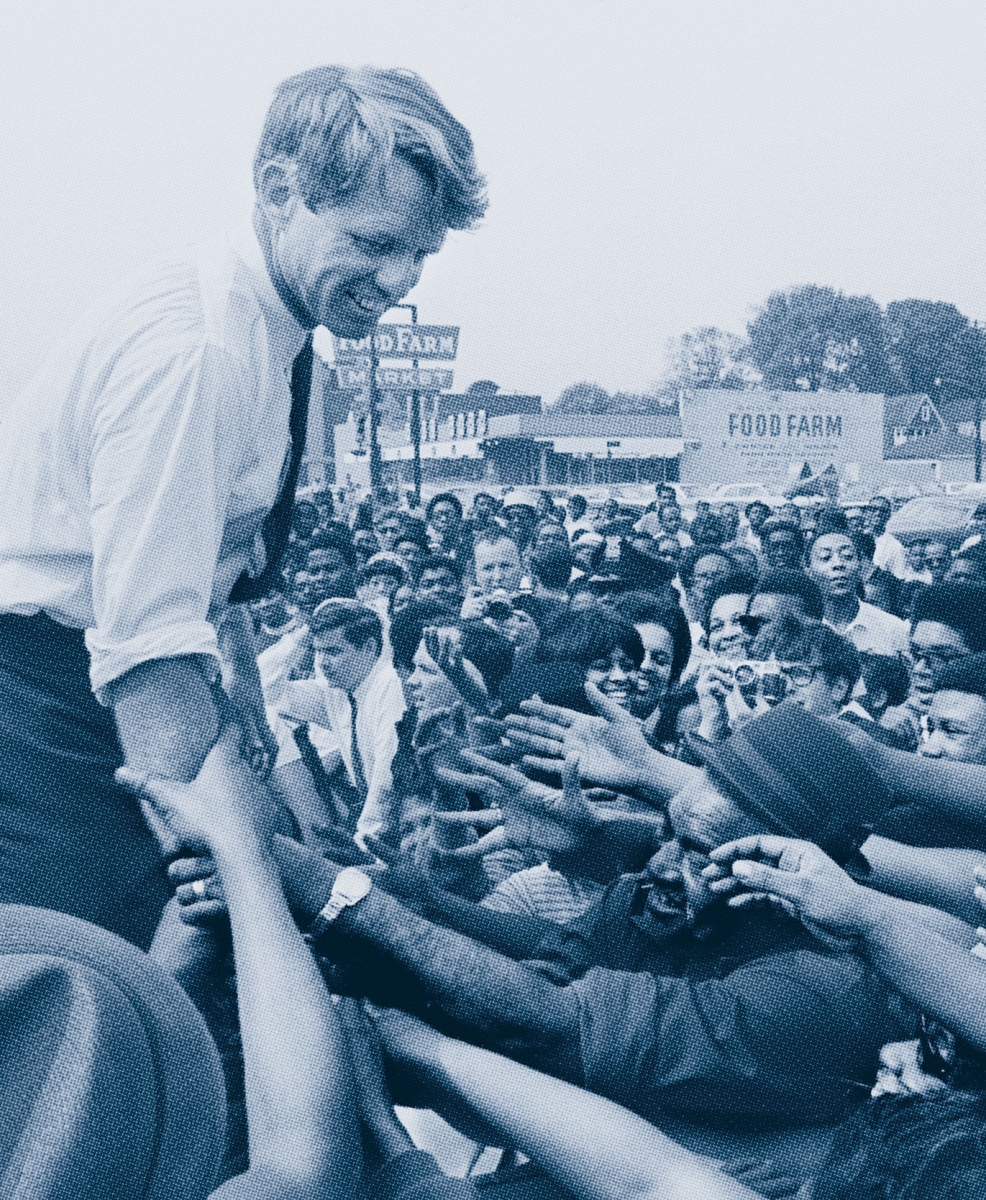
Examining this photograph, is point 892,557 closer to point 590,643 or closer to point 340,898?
point 590,643

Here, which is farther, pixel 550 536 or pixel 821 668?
pixel 550 536

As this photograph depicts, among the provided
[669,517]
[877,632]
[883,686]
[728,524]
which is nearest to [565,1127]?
[883,686]

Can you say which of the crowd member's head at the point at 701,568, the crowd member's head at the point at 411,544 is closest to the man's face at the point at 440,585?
the crowd member's head at the point at 701,568

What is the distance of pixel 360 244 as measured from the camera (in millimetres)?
1507

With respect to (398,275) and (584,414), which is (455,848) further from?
(584,414)

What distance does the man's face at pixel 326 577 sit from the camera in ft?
20.1

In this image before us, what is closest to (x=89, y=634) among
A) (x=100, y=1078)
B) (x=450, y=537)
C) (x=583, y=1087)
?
(x=100, y=1078)

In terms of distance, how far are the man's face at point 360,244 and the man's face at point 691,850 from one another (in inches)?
37.2

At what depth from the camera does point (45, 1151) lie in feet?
2.14

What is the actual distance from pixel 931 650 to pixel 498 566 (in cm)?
378

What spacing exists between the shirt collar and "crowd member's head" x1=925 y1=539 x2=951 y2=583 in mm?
6130

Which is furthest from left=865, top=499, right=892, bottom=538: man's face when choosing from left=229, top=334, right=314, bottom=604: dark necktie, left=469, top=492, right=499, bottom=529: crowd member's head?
left=229, top=334, right=314, bottom=604: dark necktie

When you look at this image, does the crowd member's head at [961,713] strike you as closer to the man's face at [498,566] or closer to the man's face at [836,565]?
the man's face at [836,565]

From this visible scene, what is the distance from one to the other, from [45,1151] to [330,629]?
13.0 ft
